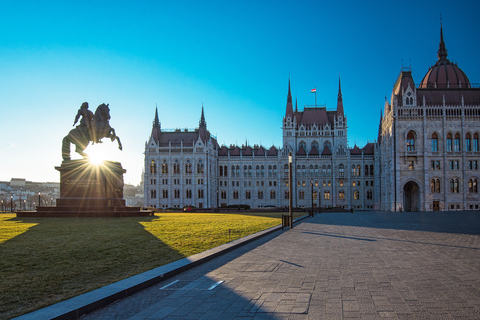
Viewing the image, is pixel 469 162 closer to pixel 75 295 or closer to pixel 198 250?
pixel 198 250

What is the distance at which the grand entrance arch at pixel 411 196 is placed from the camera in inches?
2768

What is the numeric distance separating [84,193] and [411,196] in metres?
62.0

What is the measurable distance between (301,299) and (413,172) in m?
69.4

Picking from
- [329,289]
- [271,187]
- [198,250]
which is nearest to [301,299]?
[329,289]

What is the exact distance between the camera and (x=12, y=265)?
921cm

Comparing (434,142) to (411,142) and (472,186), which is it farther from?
(472,186)

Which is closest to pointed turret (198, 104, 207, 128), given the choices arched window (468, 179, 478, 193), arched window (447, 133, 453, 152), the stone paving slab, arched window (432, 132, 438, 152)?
arched window (432, 132, 438, 152)

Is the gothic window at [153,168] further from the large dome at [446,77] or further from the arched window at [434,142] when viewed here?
the large dome at [446,77]

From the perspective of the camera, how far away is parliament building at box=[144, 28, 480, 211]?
228ft

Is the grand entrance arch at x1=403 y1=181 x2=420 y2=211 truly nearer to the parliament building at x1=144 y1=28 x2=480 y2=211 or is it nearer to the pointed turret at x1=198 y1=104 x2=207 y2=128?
the parliament building at x1=144 y1=28 x2=480 y2=211

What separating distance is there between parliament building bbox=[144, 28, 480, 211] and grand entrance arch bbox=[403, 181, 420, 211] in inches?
7.5

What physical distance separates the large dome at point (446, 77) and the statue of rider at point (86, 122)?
224 feet

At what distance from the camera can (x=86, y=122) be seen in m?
32.4

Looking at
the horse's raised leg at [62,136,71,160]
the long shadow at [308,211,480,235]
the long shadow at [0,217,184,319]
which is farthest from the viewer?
the horse's raised leg at [62,136,71,160]
